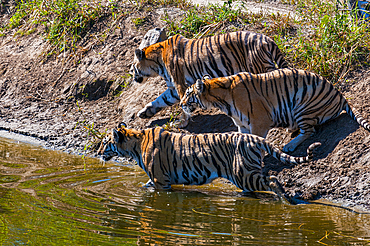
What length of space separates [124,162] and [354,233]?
12.6 ft

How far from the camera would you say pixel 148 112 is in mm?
→ 7453

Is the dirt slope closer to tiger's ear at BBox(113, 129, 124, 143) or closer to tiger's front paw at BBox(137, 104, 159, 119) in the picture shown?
tiger's front paw at BBox(137, 104, 159, 119)

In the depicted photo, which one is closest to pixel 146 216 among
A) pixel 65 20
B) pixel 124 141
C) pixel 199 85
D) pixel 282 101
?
pixel 124 141

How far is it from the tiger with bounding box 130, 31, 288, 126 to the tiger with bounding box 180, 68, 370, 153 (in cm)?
79

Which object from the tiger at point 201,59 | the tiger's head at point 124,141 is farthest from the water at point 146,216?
the tiger at point 201,59

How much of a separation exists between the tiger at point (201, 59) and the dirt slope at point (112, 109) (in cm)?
64

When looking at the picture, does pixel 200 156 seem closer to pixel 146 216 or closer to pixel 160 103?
pixel 146 216

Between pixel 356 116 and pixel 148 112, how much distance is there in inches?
125

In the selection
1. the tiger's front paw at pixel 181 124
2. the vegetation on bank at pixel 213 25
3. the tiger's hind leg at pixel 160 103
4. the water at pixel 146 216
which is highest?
the vegetation on bank at pixel 213 25

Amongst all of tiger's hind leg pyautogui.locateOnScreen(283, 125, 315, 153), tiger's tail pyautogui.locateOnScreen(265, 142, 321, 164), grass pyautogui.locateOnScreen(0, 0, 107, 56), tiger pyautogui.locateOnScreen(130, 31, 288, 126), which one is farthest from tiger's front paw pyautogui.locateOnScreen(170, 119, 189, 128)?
grass pyautogui.locateOnScreen(0, 0, 107, 56)

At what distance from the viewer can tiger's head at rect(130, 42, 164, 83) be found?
24.0 feet

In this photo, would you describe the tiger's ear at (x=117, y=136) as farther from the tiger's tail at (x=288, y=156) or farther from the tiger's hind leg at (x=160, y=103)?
the tiger's tail at (x=288, y=156)

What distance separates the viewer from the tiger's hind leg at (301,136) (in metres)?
5.90

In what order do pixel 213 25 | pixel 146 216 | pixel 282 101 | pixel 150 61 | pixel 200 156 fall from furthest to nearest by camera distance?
pixel 213 25 → pixel 150 61 → pixel 282 101 → pixel 200 156 → pixel 146 216
